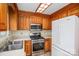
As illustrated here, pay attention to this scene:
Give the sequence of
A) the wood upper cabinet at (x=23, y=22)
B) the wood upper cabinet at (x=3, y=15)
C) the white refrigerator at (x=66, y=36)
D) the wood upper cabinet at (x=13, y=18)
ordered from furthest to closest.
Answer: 1. the wood upper cabinet at (x=23, y=22)
2. the wood upper cabinet at (x=13, y=18)
3. the wood upper cabinet at (x=3, y=15)
4. the white refrigerator at (x=66, y=36)

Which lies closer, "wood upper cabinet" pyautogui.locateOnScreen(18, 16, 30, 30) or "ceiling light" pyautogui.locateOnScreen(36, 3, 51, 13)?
"ceiling light" pyautogui.locateOnScreen(36, 3, 51, 13)

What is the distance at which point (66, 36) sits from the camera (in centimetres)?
112

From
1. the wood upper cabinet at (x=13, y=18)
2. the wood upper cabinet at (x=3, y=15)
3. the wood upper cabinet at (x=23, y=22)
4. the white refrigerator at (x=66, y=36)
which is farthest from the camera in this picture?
the wood upper cabinet at (x=23, y=22)

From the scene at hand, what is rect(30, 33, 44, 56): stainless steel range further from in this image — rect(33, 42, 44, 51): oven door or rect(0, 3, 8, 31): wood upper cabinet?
rect(0, 3, 8, 31): wood upper cabinet

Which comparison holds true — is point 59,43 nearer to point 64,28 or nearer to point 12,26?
point 64,28

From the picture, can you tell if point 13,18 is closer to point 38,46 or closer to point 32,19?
point 32,19

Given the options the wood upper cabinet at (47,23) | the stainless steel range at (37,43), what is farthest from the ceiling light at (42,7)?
the stainless steel range at (37,43)

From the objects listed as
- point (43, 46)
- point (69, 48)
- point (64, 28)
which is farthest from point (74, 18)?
point (43, 46)

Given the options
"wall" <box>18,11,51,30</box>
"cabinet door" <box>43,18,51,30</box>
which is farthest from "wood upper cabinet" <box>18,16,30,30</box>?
"cabinet door" <box>43,18,51,30</box>

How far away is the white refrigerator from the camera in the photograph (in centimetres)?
104

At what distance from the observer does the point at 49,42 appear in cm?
147

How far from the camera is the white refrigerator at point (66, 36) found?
3.41ft

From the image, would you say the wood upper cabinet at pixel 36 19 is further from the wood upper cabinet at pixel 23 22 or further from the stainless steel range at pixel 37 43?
the stainless steel range at pixel 37 43

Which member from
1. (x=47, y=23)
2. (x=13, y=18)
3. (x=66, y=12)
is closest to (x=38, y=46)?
(x=47, y=23)
